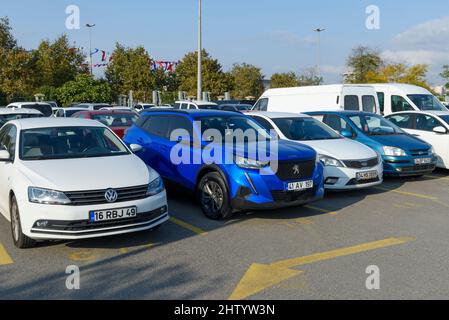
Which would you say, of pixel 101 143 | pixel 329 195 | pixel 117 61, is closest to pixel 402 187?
pixel 329 195

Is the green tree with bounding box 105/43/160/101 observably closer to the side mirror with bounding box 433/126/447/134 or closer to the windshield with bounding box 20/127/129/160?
the side mirror with bounding box 433/126/447/134

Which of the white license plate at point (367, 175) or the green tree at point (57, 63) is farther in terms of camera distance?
the green tree at point (57, 63)

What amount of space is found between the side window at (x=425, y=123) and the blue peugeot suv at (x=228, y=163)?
18.2 feet

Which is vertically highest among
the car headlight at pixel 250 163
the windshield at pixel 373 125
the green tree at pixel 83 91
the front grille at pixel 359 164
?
the green tree at pixel 83 91

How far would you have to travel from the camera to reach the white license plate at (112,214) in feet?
17.0

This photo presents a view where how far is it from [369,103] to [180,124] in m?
9.87

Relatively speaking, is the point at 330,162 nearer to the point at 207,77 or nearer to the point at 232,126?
the point at 232,126

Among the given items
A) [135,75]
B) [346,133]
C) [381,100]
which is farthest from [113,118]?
[135,75]

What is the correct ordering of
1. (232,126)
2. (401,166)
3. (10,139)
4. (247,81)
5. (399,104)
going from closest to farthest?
1. (10,139)
2. (232,126)
3. (401,166)
4. (399,104)
5. (247,81)

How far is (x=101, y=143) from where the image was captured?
668 cm

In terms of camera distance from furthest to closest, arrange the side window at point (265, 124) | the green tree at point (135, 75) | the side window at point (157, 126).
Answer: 1. the green tree at point (135, 75)
2. the side window at point (265, 124)
3. the side window at point (157, 126)

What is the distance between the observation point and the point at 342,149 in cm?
874

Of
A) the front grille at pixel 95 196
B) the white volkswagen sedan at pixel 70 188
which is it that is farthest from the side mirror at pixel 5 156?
the front grille at pixel 95 196

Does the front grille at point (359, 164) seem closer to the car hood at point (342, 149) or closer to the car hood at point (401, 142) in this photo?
the car hood at point (342, 149)
